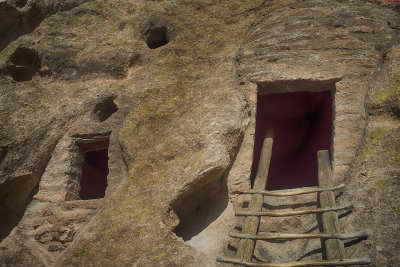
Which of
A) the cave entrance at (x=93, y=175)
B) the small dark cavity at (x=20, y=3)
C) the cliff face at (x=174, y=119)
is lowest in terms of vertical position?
the cave entrance at (x=93, y=175)

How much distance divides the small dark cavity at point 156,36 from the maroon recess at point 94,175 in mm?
2272

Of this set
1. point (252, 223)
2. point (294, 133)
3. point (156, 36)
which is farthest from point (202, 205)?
point (294, 133)

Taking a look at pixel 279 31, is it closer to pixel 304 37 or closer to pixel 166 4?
pixel 304 37

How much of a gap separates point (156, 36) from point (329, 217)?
3.69 metres

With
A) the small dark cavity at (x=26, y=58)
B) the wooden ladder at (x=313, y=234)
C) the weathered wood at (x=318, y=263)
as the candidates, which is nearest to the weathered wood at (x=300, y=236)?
the wooden ladder at (x=313, y=234)

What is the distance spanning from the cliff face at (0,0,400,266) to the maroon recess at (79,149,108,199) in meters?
2.05

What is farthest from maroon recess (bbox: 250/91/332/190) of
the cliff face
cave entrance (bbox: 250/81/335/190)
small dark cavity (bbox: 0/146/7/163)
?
small dark cavity (bbox: 0/146/7/163)

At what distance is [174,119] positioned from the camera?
4.28 metres

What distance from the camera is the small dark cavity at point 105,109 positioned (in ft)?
15.9

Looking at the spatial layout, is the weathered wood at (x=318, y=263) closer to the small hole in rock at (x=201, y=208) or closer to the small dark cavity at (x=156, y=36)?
the small hole in rock at (x=201, y=208)

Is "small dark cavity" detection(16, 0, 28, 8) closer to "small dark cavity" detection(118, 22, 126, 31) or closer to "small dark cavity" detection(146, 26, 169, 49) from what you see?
"small dark cavity" detection(118, 22, 126, 31)

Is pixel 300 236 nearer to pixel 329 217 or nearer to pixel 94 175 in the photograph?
pixel 329 217

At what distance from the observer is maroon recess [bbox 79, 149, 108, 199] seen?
688cm

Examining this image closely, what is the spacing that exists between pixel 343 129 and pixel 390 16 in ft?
6.11
